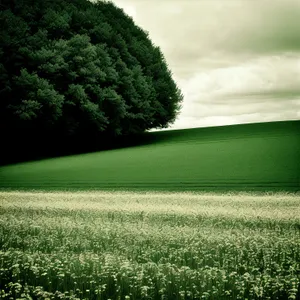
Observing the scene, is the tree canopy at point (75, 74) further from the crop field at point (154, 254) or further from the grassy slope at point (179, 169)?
the crop field at point (154, 254)

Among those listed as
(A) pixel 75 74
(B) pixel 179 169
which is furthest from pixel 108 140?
(B) pixel 179 169

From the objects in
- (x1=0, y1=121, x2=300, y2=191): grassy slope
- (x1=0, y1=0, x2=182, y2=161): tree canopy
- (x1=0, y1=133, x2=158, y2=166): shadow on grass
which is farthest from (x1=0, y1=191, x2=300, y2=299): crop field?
(x1=0, y1=0, x2=182, y2=161): tree canopy

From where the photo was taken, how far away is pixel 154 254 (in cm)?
847

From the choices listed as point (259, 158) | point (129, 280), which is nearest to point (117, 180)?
point (259, 158)

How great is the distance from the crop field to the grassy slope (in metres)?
7.49

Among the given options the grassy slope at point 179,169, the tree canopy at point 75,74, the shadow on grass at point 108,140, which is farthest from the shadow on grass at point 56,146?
the grassy slope at point 179,169

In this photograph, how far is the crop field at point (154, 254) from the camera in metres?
6.76

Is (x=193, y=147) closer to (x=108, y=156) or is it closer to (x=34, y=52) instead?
(x=108, y=156)

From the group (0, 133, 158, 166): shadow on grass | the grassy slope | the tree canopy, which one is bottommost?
the grassy slope

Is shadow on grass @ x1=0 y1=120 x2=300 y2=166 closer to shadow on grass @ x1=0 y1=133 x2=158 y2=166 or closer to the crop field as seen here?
shadow on grass @ x1=0 y1=133 x2=158 y2=166

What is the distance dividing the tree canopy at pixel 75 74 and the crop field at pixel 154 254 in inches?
741

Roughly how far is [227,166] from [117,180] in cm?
674

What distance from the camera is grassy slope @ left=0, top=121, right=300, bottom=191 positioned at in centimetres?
2202

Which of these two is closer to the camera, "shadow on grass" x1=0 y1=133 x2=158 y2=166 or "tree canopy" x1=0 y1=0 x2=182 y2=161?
"shadow on grass" x1=0 y1=133 x2=158 y2=166
